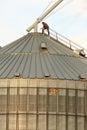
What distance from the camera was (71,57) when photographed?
6988 inches

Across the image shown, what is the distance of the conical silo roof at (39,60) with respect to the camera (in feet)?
541

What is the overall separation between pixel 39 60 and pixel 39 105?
16896 millimetres

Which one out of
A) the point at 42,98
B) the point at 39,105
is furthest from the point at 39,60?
the point at 39,105

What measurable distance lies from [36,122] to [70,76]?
559 inches

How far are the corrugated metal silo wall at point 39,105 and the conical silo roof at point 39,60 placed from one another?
332cm

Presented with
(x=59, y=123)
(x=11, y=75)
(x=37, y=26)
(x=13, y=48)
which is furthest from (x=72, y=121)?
(x=37, y=26)

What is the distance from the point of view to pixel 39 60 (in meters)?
172

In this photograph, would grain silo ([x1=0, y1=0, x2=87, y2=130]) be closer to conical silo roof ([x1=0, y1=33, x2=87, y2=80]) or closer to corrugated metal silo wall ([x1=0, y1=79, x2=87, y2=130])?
corrugated metal silo wall ([x1=0, y1=79, x2=87, y2=130])

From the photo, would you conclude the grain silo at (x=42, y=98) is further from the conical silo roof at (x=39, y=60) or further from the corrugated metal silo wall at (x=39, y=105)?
the conical silo roof at (x=39, y=60)

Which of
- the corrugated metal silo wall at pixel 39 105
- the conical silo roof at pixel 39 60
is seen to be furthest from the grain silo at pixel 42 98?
the conical silo roof at pixel 39 60

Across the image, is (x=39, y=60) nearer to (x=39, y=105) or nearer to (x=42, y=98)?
(x=42, y=98)

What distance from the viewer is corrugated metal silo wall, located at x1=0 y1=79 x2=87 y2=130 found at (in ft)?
515

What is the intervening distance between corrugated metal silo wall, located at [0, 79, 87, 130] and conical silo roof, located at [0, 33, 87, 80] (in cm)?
332

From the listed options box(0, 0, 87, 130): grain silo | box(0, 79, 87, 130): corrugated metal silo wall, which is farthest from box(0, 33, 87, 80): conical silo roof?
box(0, 79, 87, 130): corrugated metal silo wall
